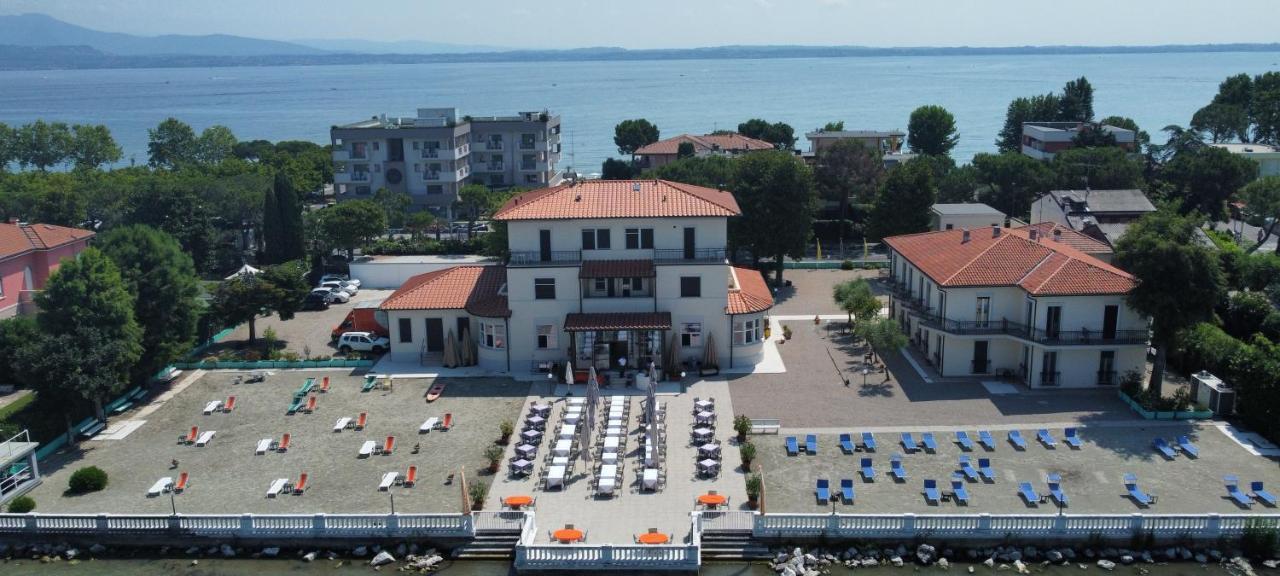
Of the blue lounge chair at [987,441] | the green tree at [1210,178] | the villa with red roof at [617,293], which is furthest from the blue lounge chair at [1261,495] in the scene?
the green tree at [1210,178]

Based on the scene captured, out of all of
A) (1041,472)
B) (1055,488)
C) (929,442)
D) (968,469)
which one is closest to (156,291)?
(929,442)

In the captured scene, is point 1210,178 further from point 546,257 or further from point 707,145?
point 546,257

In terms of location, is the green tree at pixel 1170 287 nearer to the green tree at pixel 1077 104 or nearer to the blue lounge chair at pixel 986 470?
the blue lounge chair at pixel 986 470

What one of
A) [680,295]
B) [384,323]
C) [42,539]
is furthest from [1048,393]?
[42,539]

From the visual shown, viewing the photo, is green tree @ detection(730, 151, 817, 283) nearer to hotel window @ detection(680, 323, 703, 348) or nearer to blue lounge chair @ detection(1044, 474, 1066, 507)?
hotel window @ detection(680, 323, 703, 348)

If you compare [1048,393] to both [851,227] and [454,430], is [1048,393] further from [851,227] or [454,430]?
[851,227]
